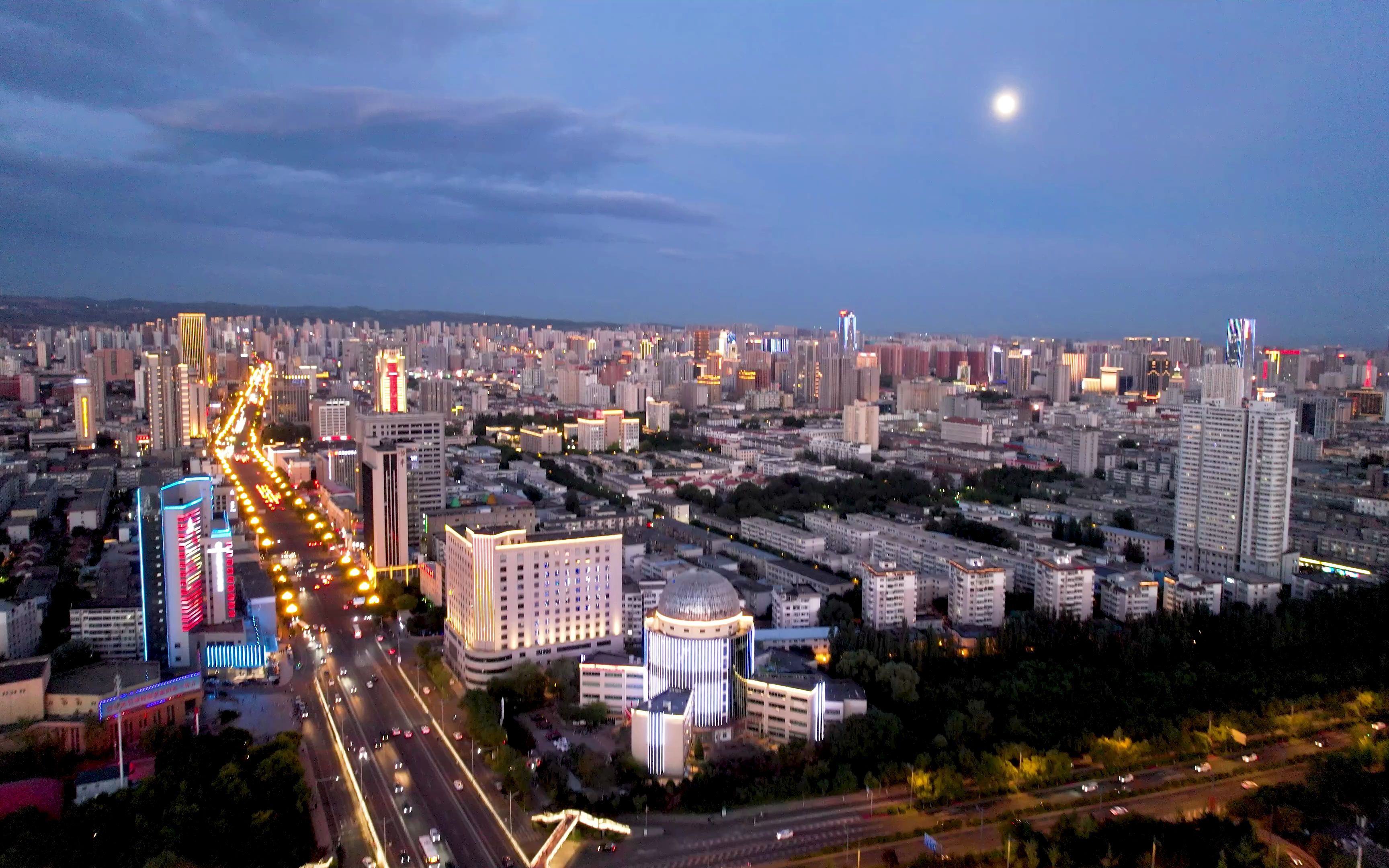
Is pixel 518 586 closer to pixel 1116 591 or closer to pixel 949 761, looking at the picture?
pixel 949 761

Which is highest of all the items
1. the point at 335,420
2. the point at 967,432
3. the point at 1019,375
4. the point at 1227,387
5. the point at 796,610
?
the point at 1227,387

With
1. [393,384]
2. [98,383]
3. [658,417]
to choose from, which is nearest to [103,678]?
[393,384]

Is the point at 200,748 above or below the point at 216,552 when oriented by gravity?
below

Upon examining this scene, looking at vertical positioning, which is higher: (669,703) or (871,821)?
(669,703)

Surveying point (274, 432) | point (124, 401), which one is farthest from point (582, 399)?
point (124, 401)

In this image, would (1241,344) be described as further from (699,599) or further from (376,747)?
(376,747)
